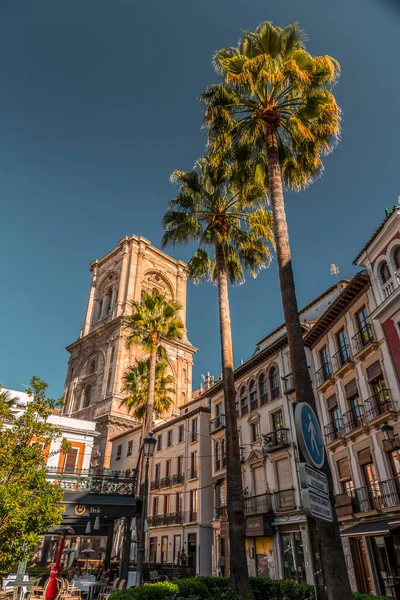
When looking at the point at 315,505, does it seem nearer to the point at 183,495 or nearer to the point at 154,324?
the point at 154,324

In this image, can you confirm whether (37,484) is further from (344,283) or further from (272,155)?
(344,283)

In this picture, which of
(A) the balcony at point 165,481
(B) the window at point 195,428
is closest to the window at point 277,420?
(B) the window at point 195,428

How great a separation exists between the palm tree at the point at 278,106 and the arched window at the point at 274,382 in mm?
16802

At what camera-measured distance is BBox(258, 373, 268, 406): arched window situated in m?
30.0

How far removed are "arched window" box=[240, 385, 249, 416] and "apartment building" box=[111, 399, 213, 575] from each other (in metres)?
5.66

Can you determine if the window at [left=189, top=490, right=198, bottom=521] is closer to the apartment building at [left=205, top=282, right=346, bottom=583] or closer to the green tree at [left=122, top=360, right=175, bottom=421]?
the apartment building at [left=205, top=282, right=346, bottom=583]

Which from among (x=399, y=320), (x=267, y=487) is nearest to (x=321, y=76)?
(x=399, y=320)

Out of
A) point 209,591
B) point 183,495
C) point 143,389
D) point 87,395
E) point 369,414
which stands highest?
point 87,395

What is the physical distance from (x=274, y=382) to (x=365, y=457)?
10.2 metres

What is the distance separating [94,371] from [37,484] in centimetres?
4673

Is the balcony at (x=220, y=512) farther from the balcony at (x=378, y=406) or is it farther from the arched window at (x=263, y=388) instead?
the balcony at (x=378, y=406)

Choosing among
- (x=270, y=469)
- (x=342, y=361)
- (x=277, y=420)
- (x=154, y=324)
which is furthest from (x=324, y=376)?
(x=154, y=324)

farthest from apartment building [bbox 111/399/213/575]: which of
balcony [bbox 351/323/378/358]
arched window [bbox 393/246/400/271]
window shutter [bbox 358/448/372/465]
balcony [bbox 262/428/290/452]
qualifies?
arched window [bbox 393/246/400/271]

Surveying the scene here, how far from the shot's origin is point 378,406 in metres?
19.1
